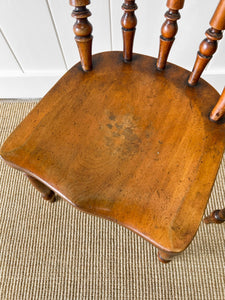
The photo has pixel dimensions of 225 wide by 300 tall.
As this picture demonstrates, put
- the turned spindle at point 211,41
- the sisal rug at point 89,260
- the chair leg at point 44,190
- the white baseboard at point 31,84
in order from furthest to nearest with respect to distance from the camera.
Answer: the white baseboard at point 31,84, the sisal rug at point 89,260, the chair leg at point 44,190, the turned spindle at point 211,41

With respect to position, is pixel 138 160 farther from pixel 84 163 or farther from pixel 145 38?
pixel 145 38

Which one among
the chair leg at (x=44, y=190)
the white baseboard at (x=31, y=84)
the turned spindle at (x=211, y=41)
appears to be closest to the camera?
the turned spindle at (x=211, y=41)

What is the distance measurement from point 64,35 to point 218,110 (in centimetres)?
62

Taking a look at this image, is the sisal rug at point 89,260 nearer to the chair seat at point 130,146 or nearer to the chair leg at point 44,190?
the chair leg at point 44,190

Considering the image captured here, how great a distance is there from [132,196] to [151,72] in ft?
1.14

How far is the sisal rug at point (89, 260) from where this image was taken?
0.82 meters

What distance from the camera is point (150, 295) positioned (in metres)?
0.81

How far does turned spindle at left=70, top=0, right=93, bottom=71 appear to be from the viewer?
0.53 m

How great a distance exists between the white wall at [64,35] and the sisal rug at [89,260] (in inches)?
21.6

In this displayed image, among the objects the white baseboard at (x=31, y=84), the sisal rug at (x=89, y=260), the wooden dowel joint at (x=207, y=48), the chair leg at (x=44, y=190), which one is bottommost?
the sisal rug at (x=89, y=260)

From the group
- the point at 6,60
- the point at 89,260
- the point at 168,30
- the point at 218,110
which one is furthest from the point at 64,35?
the point at 89,260

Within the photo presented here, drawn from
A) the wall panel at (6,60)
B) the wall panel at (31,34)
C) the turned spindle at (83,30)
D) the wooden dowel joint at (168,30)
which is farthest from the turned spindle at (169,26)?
the wall panel at (6,60)

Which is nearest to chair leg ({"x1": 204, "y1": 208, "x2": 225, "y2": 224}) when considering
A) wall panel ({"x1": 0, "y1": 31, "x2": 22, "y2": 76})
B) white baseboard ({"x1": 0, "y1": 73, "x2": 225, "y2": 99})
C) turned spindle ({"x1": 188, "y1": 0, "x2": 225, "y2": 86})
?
turned spindle ({"x1": 188, "y1": 0, "x2": 225, "y2": 86})

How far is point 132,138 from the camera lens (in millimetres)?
569
